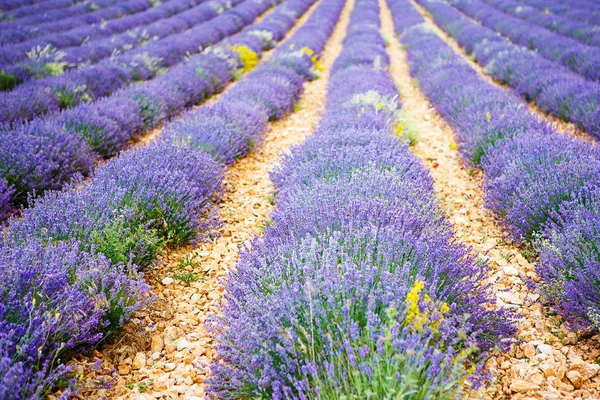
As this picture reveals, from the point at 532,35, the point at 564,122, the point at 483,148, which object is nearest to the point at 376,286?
the point at 483,148

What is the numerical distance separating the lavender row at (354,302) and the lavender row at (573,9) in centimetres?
1035

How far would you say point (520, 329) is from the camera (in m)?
2.20

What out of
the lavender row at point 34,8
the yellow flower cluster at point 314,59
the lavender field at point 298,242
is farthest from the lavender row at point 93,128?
the lavender row at point 34,8

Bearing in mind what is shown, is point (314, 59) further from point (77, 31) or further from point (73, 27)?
point (73, 27)

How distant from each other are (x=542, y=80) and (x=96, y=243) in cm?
586

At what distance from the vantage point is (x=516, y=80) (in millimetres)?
6551

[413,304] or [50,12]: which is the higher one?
[50,12]

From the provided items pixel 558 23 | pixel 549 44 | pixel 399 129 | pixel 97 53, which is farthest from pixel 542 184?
pixel 558 23

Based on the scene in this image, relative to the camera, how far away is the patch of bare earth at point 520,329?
72.9 inches

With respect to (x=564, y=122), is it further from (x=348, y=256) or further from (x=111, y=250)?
(x=111, y=250)

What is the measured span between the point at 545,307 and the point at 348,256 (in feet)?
4.00

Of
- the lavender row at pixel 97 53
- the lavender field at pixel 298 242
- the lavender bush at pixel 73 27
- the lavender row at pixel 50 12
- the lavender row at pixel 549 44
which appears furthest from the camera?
the lavender row at pixel 50 12

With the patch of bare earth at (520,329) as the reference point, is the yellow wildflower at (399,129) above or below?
above

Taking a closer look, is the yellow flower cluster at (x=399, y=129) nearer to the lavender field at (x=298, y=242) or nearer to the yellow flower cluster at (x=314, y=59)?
the lavender field at (x=298, y=242)
